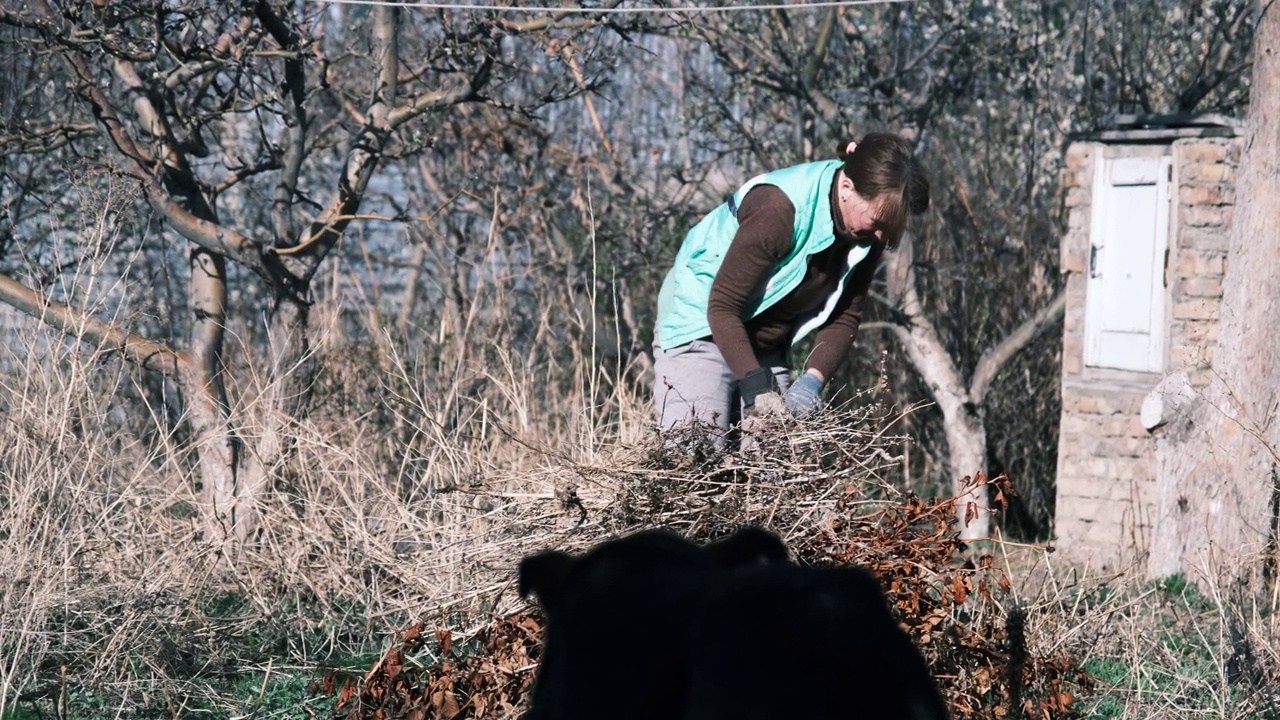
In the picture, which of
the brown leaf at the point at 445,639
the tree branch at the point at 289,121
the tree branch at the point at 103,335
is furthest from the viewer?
the tree branch at the point at 289,121

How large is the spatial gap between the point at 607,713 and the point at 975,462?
7515mm

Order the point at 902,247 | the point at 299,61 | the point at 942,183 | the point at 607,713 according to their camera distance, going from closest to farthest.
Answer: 1. the point at 607,713
2. the point at 299,61
3. the point at 902,247
4. the point at 942,183

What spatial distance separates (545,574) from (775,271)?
2.36 metres

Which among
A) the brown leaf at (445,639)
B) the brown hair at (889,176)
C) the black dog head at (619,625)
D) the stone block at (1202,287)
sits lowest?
the brown leaf at (445,639)

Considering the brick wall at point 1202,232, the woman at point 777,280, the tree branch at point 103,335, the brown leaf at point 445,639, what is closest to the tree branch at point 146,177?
the tree branch at point 103,335

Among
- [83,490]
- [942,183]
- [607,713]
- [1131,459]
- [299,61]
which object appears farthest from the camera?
[942,183]

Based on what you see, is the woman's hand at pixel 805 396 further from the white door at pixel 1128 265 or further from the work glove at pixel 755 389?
the white door at pixel 1128 265

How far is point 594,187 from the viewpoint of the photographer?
9.99 m

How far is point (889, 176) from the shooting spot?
4.18 meters

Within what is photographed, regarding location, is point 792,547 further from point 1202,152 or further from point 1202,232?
point 1202,152

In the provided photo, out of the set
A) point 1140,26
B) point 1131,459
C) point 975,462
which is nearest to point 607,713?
point 1131,459

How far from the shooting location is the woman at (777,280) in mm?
4215

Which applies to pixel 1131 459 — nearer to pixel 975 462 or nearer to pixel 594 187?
pixel 975 462

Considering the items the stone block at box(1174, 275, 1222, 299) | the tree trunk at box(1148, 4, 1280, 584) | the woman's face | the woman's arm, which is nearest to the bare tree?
the woman's arm
